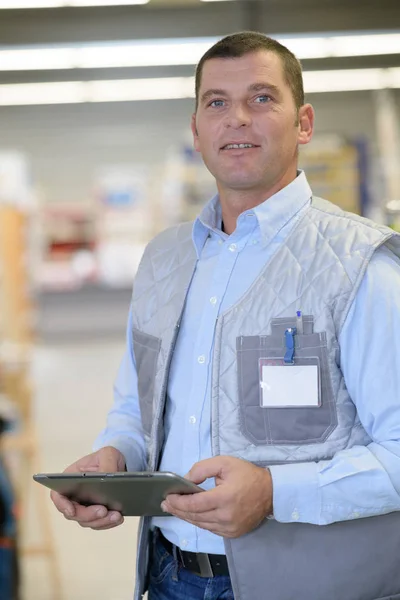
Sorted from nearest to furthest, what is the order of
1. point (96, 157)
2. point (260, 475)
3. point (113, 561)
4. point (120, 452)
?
1. point (260, 475)
2. point (120, 452)
3. point (113, 561)
4. point (96, 157)

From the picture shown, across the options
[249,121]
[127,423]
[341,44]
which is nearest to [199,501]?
[127,423]

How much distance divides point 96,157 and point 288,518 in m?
14.5

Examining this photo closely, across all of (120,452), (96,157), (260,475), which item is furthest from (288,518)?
(96,157)

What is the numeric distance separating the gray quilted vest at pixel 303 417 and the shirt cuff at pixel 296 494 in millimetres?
65

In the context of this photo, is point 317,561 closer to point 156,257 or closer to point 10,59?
point 156,257

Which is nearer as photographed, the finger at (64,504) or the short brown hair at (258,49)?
the finger at (64,504)

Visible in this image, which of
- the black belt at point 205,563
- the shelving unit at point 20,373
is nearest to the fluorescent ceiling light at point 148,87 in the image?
the shelving unit at point 20,373

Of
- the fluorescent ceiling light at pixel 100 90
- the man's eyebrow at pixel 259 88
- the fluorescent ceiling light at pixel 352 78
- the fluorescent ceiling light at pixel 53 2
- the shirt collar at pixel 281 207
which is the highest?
the fluorescent ceiling light at pixel 100 90

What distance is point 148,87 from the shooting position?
445 inches

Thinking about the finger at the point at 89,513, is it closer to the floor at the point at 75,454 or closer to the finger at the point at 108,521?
the finger at the point at 108,521

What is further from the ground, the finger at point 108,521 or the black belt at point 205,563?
the finger at point 108,521

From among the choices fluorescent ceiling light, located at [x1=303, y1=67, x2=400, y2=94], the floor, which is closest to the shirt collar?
the floor

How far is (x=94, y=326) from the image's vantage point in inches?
519

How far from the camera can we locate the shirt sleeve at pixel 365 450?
146 centimetres
